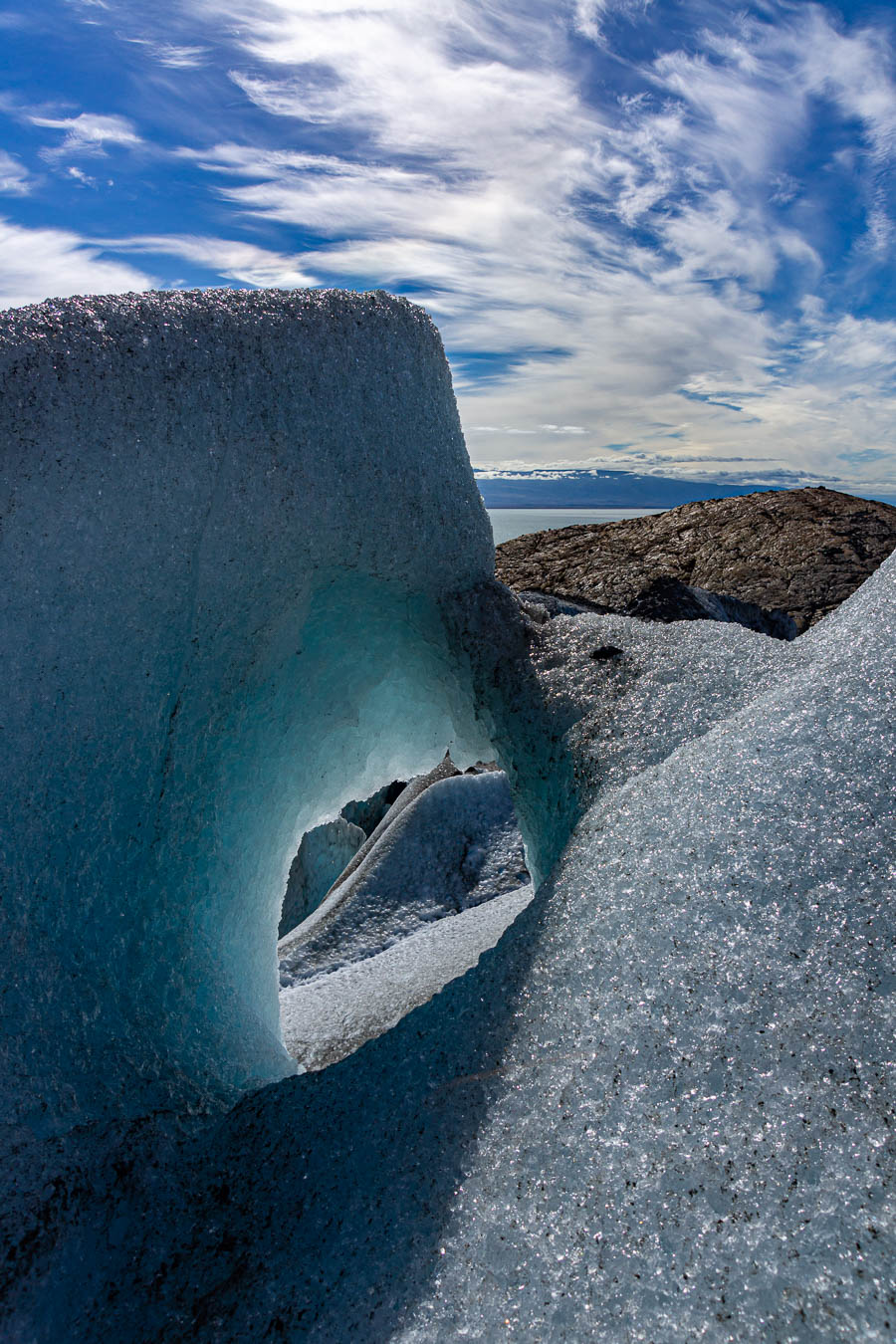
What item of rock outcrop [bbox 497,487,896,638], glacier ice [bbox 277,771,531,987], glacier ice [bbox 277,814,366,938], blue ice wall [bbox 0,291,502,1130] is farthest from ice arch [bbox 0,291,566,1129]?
glacier ice [bbox 277,814,366,938]

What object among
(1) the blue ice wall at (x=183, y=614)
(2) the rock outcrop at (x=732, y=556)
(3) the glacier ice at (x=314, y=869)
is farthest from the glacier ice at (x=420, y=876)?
(1) the blue ice wall at (x=183, y=614)

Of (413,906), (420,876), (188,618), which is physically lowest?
(413,906)

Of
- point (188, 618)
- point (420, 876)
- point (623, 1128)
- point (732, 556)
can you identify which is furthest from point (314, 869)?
point (623, 1128)

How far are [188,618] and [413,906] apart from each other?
439 centimetres

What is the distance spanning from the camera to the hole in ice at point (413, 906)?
4703mm

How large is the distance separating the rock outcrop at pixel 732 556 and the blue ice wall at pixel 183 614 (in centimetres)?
397

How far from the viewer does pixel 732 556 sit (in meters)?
8.11

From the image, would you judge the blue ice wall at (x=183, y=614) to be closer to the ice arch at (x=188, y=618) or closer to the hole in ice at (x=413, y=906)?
the ice arch at (x=188, y=618)

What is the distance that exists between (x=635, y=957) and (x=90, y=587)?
1917 mm

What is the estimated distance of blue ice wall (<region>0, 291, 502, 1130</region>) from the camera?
246 cm

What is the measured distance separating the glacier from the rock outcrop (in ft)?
13.0

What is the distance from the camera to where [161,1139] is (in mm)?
2398

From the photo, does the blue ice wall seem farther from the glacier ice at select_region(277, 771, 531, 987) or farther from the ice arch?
the glacier ice at select_region(277, 771, 531, 987)

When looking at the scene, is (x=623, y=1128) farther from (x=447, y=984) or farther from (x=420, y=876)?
(x=420, y=876)
